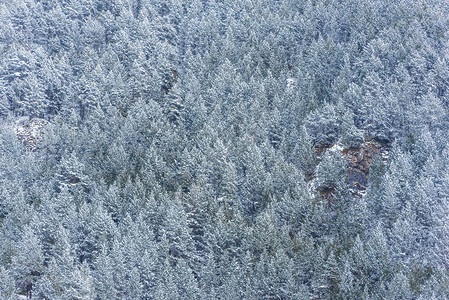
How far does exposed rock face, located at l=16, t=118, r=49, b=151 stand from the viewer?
9719 cm

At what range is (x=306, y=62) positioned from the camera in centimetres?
10319

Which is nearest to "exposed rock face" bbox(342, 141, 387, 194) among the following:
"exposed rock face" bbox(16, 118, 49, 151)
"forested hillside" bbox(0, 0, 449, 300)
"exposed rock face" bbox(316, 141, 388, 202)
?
"exposed rock face" bbox(316, 141, 388, 202)

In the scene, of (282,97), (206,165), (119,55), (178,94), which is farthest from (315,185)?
(119,55)

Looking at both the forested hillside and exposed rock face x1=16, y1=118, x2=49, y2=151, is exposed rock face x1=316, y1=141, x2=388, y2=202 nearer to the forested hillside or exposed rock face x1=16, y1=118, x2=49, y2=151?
the forested hillside

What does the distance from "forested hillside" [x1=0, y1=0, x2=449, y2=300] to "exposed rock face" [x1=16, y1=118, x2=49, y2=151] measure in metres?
0.38

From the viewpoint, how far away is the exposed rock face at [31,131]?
319ft

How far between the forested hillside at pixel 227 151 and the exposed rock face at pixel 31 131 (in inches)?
15.0

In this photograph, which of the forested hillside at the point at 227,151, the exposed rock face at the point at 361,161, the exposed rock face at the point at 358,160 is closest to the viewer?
the forested hillside at the point at 227,151

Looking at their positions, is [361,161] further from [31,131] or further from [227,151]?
[31,131]

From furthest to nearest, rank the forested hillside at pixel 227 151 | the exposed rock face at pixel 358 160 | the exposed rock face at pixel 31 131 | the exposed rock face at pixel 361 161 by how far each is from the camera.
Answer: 1. the exposed rock face at pixel 31 131
2. the exposed rock face at pixel 361 161
3. the exposed rock face at pixel 358 160
4. the forested hillside at pixel 227 151

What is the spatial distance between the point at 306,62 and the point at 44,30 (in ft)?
191

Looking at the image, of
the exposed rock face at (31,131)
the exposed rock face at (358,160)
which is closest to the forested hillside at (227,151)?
the exposed rock face at (358,160)

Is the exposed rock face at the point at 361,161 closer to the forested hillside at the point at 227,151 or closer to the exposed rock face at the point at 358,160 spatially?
the exposed rock face at the point at 358,160

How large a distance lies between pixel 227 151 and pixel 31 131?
4041 cm
